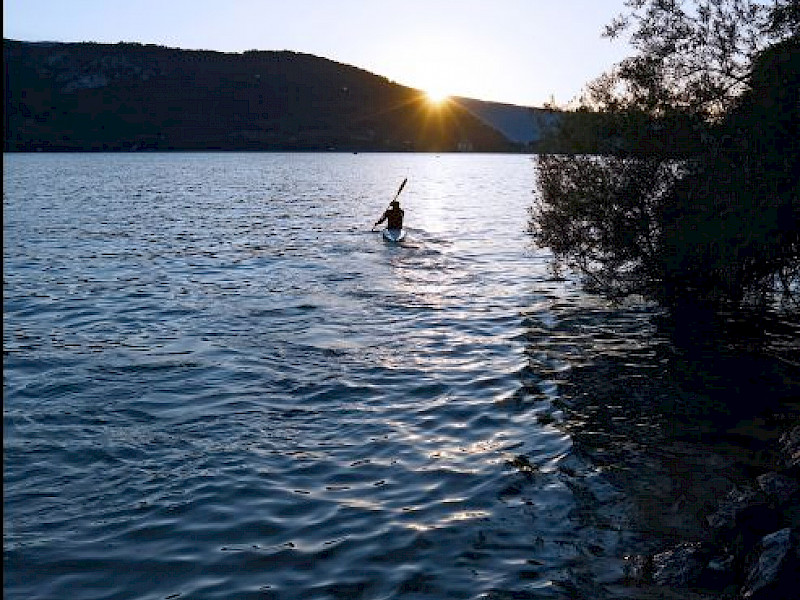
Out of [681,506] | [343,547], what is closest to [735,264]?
[681,506]

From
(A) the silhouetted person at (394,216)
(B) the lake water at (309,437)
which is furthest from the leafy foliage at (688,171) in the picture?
(A) the silhouetted person at (394,216)

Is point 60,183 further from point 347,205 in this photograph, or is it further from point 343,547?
point 343,547

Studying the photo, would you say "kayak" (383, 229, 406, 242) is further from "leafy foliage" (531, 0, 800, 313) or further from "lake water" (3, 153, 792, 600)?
"leafy foliage" (531, 0, 800, 313)

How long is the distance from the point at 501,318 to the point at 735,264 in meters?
8.93

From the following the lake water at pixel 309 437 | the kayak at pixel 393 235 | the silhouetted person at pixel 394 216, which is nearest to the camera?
the lake water at pixel 309 437

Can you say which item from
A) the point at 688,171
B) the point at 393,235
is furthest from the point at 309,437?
the point at 393,235

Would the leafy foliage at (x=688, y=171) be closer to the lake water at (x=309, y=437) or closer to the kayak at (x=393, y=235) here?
the lake water at (x=309, y=437)

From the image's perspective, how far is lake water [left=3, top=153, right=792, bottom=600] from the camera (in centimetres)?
1123

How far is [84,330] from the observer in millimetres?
25469

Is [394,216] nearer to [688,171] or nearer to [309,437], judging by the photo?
[688,171]

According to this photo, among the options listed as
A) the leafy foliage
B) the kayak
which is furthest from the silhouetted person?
the leafy foliage

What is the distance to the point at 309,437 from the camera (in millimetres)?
16359

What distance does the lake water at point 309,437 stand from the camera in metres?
11.2

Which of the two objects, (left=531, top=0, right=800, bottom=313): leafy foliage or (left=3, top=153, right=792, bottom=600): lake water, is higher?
(left=531, top=0, right=800, bottom=313): leafy foliage
